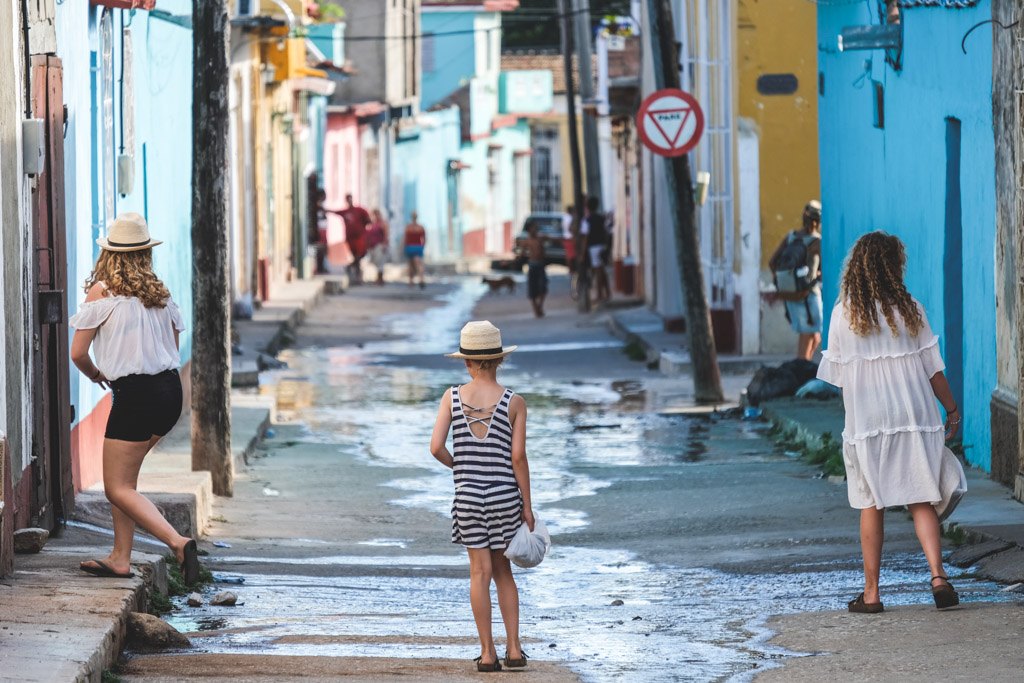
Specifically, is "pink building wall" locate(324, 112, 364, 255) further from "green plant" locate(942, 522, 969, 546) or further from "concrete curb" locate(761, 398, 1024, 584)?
"green plant" locate(942, 522, 969, 546)

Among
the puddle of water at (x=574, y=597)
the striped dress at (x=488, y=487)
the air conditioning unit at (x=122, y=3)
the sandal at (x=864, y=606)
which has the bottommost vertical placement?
the puddle of water at (x=574, y=597)

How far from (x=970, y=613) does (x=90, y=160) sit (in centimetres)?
635

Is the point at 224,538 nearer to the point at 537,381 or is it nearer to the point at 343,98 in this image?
the point at 537,381

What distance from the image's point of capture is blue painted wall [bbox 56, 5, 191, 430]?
36.3 ft

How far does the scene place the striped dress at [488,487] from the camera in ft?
23.1

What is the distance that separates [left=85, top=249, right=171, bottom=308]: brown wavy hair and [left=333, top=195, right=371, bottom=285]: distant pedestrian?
31.7 meters

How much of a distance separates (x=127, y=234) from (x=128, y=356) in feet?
1.72

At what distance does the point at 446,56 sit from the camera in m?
60.1

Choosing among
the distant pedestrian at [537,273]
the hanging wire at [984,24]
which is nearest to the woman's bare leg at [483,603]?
the hanging wire at [984,24]

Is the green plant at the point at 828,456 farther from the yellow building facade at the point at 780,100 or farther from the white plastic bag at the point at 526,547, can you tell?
the yellow building facade at the point at 780,100

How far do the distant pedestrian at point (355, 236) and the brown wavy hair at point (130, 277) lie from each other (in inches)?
1247

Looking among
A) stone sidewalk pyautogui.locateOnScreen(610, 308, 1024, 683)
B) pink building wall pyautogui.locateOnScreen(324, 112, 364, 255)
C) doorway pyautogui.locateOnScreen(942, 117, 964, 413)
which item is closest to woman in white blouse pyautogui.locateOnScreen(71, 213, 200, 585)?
stone sidewalk pyautogui.locateOnScreen(610, 308, 1024, 683)

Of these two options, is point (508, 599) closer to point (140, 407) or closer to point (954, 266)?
point (140, 407)

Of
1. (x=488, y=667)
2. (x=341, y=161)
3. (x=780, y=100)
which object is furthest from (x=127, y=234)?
(x=341, y=161)
